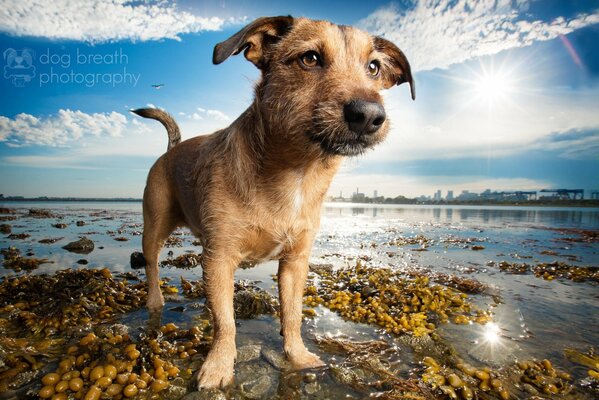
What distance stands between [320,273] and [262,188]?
5.12 m

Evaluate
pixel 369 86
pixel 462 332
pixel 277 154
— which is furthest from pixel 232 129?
pixel 462 332

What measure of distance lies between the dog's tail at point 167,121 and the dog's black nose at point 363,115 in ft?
14.8

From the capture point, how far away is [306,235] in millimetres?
3207

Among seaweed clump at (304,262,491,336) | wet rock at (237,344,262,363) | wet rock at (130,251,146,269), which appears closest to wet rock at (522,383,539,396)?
seaweed clump at (304,262,491,336)

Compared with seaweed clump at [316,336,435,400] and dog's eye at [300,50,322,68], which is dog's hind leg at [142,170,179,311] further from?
dog's eye at [300,50,322,68]

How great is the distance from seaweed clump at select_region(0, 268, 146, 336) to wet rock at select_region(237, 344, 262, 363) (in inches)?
101

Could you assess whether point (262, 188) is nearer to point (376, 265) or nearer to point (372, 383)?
point (372, 383)

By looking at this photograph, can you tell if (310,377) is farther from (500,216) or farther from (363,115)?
(500,216)

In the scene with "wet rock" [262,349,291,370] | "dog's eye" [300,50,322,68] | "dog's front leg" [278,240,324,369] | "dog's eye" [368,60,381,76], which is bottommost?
"wet rock" [262,349,291,370]

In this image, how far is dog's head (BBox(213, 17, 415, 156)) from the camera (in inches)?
92.4

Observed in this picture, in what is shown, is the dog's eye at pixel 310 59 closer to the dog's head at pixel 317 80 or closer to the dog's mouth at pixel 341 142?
the dog's head at pixel 317 80

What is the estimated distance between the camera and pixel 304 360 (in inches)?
127

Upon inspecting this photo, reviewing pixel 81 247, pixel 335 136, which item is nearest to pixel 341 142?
pixel 335 136

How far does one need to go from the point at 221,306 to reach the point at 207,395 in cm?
76
